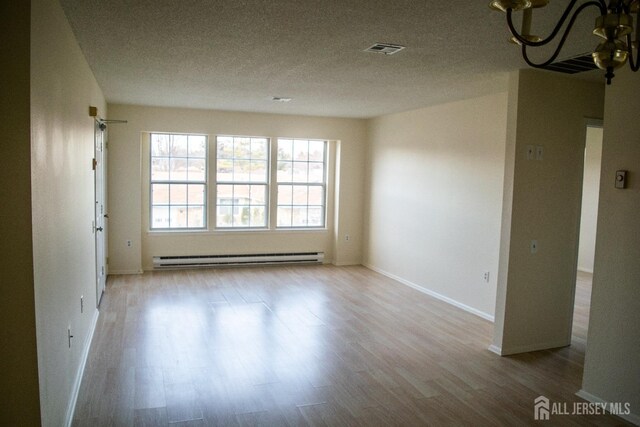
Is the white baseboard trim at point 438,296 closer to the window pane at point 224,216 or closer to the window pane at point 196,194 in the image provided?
the window pane at point 224,216

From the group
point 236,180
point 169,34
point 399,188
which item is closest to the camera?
point 169,34

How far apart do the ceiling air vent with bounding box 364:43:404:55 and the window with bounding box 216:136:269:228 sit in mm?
4307

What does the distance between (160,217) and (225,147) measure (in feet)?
4.67

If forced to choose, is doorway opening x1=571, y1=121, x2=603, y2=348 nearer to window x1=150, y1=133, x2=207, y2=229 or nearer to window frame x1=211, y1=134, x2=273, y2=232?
window frame x1=211, y1=134, x2=273, y2=232

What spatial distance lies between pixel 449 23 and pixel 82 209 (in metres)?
2.94

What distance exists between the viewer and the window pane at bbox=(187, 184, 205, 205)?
732 cm

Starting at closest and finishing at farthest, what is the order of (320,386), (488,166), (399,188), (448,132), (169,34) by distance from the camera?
(169,34), (320,386), (488,166), (448,132), (399,188)

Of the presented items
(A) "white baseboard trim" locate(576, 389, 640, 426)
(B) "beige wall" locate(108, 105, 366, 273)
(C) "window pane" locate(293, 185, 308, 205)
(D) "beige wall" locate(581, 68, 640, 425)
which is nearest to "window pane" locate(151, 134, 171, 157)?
(B) "beige wall" locate(108, 105, 366, 273)

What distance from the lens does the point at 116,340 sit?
13.9 ft

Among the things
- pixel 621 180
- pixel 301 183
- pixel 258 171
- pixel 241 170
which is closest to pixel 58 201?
pixel 621 180

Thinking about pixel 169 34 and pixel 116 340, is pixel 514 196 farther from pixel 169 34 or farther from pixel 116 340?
pixel 116 340

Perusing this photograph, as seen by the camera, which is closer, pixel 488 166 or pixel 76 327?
pixel 76 327

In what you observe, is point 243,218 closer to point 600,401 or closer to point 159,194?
point 159,194

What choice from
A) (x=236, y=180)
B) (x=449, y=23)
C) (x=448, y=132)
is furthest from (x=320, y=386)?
(x=236, y=180)
